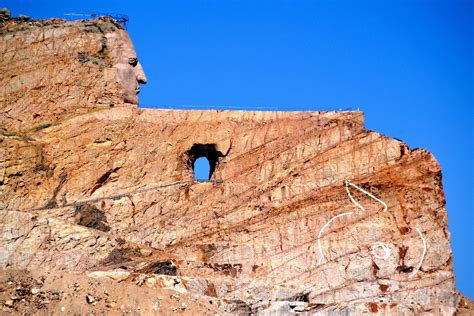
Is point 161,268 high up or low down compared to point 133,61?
down

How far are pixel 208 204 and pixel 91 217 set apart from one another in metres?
4.34

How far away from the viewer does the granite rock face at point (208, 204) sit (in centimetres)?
4078

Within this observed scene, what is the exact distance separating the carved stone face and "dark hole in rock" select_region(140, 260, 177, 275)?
7.38 m

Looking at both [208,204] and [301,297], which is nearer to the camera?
[301,297]

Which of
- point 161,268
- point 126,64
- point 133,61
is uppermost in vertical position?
point 133,61

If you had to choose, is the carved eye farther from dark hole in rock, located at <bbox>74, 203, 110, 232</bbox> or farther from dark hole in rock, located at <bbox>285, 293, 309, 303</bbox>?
dark hole in rock, located at <bbox>285, 293, 309, 303</bbox>

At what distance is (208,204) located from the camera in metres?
42.9

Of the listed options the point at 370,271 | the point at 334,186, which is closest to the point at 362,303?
the point at 370,271

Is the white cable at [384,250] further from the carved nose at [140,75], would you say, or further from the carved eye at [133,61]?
the carved eye at [133,61]

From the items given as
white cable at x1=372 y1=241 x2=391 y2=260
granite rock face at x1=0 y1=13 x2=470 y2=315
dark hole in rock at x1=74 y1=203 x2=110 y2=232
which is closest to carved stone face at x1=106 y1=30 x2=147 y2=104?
granite rock face at x1=0 y1=13 x2=470 y2=315

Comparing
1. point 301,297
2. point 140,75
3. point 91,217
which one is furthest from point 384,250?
point 140,75

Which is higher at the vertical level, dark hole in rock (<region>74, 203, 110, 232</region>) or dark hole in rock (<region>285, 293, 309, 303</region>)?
dark hole in rock (<region>74, 203, 110, 232</region>)

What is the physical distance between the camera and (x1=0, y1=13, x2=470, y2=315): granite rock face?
40.8m

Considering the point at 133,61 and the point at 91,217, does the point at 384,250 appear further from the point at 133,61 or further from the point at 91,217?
the point at 133,61
